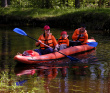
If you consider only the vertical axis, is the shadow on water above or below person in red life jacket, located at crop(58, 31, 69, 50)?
below

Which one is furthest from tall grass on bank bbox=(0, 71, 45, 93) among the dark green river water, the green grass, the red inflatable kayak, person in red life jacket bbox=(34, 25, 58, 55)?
the green grass

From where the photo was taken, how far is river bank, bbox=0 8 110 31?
67.9ft

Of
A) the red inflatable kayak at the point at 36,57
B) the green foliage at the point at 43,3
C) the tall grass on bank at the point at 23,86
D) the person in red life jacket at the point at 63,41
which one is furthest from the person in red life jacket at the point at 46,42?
the green foliage at the point at 43,3

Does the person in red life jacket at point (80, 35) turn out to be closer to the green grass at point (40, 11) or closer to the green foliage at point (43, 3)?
the green grass at point (40, 11)

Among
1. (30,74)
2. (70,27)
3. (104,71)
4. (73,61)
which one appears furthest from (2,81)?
(70,27)

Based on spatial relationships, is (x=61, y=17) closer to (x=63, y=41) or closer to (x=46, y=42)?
(x=63, y=41)

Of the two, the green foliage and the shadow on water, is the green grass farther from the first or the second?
the shadow on water

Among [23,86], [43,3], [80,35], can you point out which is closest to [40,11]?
[43,3]

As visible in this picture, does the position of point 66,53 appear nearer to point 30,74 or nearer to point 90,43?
point 90,43

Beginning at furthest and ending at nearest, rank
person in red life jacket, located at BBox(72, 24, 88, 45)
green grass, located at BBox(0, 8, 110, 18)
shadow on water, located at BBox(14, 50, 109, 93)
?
green grass, located at BBox(0, 8, 110, 18)
person in red life jacket, located at BBox(72, 24, 88, 45)
shadow on water, located at BBox(14, 50, 109, 93)

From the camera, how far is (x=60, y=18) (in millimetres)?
22469

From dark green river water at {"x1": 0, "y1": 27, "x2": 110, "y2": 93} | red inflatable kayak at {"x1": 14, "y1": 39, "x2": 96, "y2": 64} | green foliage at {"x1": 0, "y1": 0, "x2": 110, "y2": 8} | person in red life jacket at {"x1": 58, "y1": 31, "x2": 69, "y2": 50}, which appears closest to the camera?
dark green river water at {"x1": 0, "y1": 27, "x2": 110, "y2": 93}

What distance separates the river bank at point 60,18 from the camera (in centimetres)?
2070

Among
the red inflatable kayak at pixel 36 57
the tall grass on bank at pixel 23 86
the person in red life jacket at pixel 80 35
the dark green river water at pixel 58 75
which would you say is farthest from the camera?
the person in red life jacket at pixel 80 35
